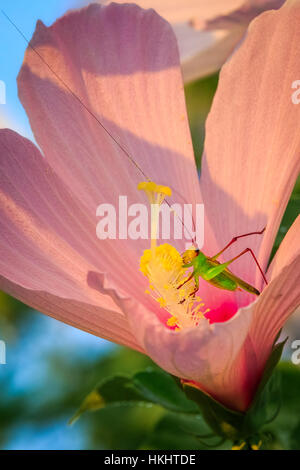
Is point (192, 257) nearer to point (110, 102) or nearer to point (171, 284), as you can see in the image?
point (171, 284)

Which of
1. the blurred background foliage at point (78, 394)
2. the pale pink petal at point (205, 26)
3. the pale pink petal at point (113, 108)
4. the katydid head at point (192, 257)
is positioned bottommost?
the blurred background foliage at point (78, 394)

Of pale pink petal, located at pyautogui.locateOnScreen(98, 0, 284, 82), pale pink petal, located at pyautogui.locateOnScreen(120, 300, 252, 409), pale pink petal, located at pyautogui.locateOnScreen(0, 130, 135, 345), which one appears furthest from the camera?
pale pink petal, located at pyautogui.locateOnScreen(98, 0, 284, 82)

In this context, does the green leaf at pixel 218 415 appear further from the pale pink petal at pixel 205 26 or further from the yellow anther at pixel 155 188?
the pale pink petal at pixel 205 26

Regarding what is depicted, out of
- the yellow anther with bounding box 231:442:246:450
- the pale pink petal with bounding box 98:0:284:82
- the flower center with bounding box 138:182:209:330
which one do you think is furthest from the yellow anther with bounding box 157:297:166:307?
the pale pink petal with bounding box 98:0:284:82

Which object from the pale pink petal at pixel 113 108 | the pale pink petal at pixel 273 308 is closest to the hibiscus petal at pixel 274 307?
the pale pink petal at pixel 273 308

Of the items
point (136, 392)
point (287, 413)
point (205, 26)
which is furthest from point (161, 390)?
point (205, 26)

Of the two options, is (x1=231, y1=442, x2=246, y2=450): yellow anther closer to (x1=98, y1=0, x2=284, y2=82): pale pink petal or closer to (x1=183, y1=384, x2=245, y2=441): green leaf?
(x1=183, y1=384, x2=245, y2=441): green leaf
